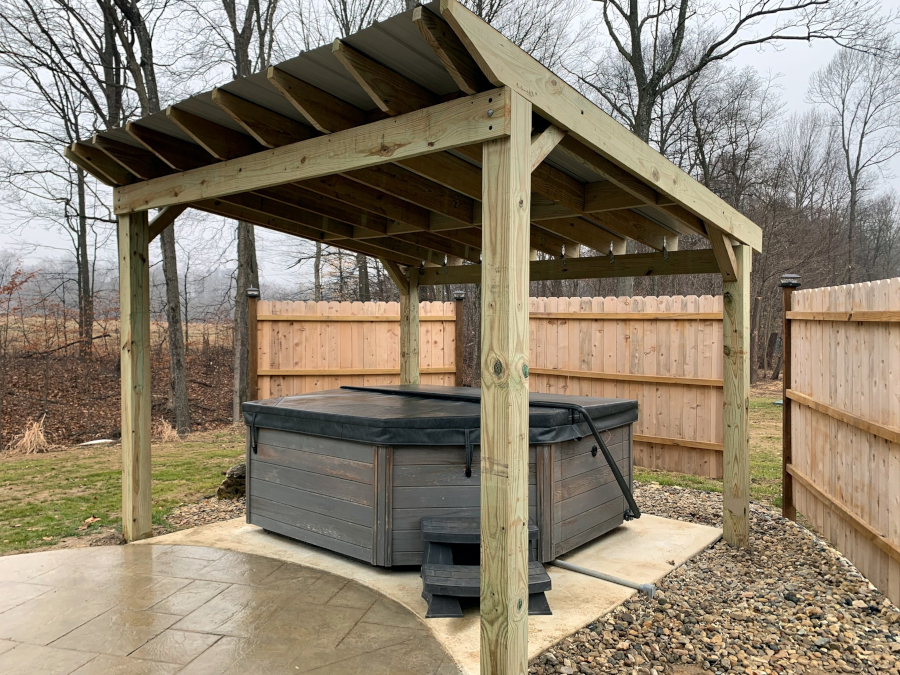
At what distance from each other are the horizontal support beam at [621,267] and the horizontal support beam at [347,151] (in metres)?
2.66

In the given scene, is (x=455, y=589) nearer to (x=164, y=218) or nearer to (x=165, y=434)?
(x=164, y=218)

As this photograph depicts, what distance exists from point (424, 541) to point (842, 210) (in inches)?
711

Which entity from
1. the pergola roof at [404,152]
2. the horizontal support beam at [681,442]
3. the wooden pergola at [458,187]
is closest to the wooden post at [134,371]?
the wooden pergola at [458,187]

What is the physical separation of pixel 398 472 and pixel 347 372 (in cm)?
455

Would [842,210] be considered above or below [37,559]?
above

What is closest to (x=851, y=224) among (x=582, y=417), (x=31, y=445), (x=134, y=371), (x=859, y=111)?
(x=859, y=111)

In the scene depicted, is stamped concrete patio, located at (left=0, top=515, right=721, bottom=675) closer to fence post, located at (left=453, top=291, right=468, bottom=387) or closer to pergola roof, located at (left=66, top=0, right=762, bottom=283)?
pergola roof, located at (left=66, top=0, right=762, bottom=283)

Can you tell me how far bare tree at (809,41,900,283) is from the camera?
16562 millimetres

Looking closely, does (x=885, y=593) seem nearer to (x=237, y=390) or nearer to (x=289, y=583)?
(x=289, y=583)

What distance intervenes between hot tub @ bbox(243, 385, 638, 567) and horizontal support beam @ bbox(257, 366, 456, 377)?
3.49m

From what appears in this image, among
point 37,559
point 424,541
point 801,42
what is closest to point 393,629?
point 424,541

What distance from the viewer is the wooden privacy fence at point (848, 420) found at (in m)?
3.12

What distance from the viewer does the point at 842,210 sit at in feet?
55.3

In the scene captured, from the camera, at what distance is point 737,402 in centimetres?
410
